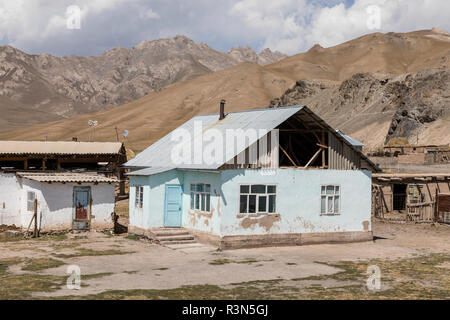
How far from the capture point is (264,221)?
24.5m

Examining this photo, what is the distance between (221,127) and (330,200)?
6407 millimetres

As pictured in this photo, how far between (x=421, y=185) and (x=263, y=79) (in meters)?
164

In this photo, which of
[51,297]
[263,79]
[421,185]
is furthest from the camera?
[263,79]

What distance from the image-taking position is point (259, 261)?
68.0 ft

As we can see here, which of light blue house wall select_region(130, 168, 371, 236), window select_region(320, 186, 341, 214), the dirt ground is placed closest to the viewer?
the dirt ground

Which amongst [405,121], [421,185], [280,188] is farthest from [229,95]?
[280,188]

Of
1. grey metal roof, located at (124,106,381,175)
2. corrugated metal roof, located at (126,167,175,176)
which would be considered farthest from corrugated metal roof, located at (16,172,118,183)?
grey metal roof, located at (124,106,381,175)

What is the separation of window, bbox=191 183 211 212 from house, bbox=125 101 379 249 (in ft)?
0.14

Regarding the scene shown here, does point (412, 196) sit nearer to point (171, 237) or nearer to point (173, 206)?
point (173, 206)

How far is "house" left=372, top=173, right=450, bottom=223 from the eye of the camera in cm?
3388

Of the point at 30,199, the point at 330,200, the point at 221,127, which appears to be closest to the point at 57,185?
the point at 30,199

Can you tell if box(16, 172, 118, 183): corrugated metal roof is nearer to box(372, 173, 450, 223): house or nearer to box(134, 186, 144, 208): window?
box(134, 186, 144, 208): window

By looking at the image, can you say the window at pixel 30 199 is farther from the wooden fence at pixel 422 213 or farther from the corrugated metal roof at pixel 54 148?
the wooden fence at pixel 422 213
